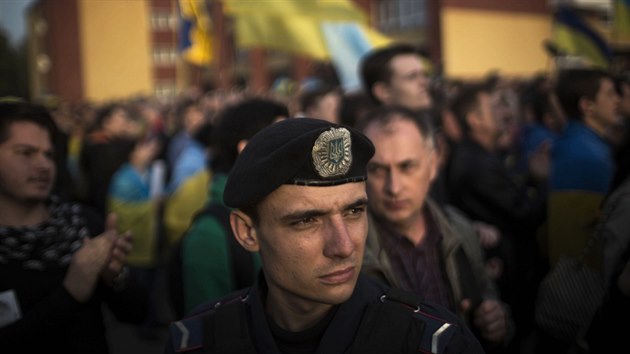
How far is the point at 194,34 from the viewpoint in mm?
10672

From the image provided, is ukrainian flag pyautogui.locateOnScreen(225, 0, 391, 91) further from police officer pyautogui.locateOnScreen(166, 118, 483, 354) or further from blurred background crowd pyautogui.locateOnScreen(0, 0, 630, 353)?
police officer pyautogui.locateOnScreen(166, 118, 483, 354)

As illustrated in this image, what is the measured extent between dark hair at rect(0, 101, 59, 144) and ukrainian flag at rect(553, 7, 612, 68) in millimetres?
6660

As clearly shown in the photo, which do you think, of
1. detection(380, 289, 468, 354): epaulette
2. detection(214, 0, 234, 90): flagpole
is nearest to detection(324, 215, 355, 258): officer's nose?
detection(380, 289, 468, 354): epaulette

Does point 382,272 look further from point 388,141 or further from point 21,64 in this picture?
point 21,64

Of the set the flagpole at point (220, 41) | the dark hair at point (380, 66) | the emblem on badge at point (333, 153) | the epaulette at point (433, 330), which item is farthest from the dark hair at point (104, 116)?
the flagpole at point (220, 41)

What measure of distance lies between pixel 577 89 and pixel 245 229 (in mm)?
3056

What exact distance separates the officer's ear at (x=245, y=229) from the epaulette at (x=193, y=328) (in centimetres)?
17

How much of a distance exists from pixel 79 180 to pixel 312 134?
6.33 meters

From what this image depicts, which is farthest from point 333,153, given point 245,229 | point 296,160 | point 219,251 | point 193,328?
point 219,251

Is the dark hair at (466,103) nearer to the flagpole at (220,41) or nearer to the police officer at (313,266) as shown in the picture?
the police officer at (313,266)

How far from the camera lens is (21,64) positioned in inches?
2680

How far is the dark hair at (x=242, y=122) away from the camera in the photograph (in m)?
3.12

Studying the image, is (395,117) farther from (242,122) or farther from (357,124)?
(242,122)

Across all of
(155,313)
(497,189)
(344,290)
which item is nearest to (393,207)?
(344,290)
